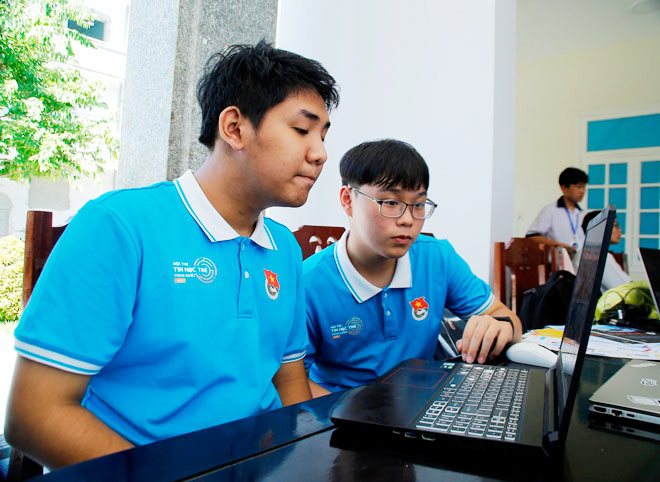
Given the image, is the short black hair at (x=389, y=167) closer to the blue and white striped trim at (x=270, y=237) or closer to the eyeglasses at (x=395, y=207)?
the eyeglasses at (x=395, y=207)

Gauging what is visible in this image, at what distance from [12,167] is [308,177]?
4.15 feet

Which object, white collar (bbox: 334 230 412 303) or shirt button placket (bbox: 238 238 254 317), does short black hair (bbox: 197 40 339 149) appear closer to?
shirt button placket (bbox: 238 238 254 317)

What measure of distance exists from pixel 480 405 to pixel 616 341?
822mm

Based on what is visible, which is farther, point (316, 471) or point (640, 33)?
point (640, 33)

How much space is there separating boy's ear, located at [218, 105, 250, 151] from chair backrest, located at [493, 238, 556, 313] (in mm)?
1503

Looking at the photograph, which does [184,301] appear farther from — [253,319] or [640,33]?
[640,33]

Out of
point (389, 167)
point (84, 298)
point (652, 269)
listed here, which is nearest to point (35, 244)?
point (84, 298)

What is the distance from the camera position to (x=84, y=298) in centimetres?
63

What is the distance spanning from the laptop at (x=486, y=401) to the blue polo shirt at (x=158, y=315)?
22cm

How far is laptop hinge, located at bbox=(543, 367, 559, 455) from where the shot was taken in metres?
0.43

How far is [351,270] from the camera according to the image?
125cm

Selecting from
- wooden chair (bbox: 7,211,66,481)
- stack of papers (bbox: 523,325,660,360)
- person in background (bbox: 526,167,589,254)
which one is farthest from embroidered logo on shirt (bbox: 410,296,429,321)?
person in background (bbox: 526,167,589,254)

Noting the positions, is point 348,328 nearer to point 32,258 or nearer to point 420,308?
point 420,308

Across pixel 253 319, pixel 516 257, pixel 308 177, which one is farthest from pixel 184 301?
pixel 516 257
